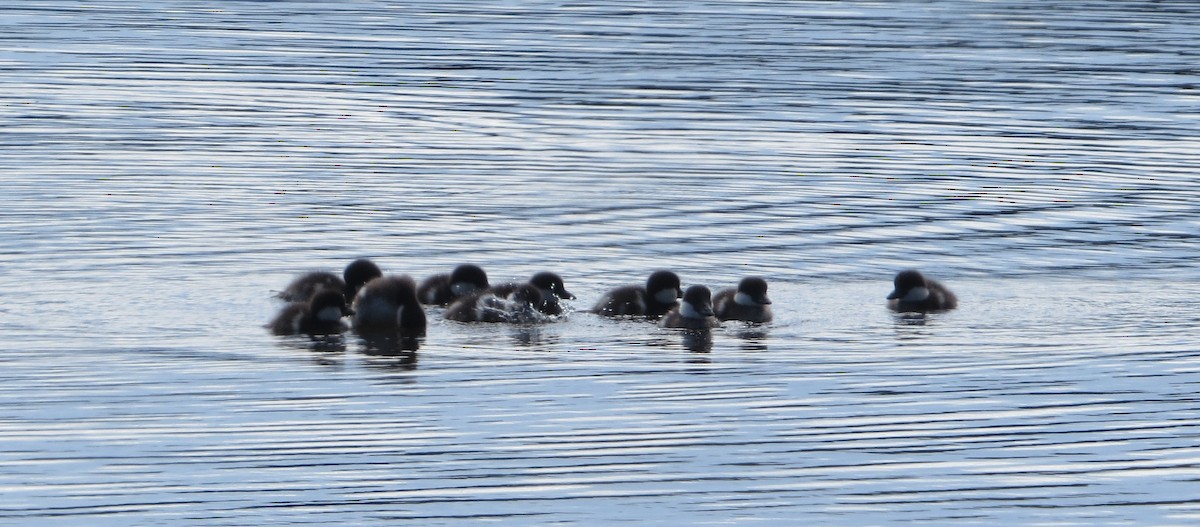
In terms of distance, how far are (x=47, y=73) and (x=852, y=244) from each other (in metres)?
12.1

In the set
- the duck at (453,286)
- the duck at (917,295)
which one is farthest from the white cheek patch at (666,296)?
the duck at (917,295)

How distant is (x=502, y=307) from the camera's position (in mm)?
12516

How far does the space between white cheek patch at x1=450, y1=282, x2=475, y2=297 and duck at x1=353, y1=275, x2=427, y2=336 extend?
0.60 m

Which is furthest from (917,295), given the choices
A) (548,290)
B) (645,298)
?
(548,290)

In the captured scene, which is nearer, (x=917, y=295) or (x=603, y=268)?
(x=917, y=295)

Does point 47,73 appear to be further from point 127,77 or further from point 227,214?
point 227,214

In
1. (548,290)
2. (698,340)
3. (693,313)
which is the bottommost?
(698,340)

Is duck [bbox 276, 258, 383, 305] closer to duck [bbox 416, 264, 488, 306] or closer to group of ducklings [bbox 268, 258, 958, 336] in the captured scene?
group of ducklings [bbox 268, 258, 958, 336]

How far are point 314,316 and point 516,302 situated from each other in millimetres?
1144

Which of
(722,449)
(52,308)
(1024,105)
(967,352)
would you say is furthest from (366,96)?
(722,449)

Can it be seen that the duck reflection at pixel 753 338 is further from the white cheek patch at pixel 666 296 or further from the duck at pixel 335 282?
the duck at pixel 335 282

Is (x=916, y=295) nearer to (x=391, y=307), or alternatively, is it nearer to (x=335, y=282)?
(x=391, y=307)

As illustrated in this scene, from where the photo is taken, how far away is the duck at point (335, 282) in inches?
507

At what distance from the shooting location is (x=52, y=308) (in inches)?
482
